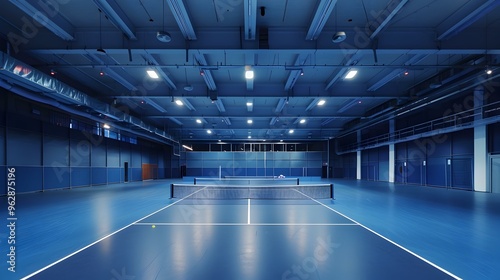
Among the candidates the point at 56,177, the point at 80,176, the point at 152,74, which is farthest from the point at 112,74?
the point at 80,176

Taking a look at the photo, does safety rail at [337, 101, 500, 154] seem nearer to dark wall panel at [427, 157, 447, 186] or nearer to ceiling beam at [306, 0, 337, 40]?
dark wall panel at [427, 157, 447, 186]

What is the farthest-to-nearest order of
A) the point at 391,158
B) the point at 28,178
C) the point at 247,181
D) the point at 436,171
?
the point at 247,181, the point at 391,158, the point at 436,171, the point at 28,178

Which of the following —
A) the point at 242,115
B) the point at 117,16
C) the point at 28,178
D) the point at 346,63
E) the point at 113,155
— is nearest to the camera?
the point at 117,16

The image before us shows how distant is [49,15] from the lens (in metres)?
8.21

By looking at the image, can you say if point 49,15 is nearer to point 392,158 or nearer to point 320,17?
point 320,17

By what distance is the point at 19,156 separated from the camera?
49.5 ft

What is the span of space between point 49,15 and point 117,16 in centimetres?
233

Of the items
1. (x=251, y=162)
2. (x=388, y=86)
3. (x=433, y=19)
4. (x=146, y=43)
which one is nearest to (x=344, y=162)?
(x=251, y=162)

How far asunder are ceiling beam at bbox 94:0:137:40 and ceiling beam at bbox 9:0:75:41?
5.50 feet

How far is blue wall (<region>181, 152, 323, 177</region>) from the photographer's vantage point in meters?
42.8

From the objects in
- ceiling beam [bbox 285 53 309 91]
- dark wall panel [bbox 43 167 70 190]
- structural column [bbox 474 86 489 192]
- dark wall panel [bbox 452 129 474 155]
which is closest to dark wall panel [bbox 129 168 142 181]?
dark wall panel [bbox 43 167 70 190]

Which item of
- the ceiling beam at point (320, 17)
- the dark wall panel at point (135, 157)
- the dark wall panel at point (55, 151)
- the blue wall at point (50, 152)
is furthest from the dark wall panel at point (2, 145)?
the ceiling beam at point (320, 17)

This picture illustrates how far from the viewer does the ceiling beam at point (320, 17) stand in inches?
296

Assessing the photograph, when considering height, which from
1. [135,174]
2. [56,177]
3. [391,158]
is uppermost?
[391,158]
